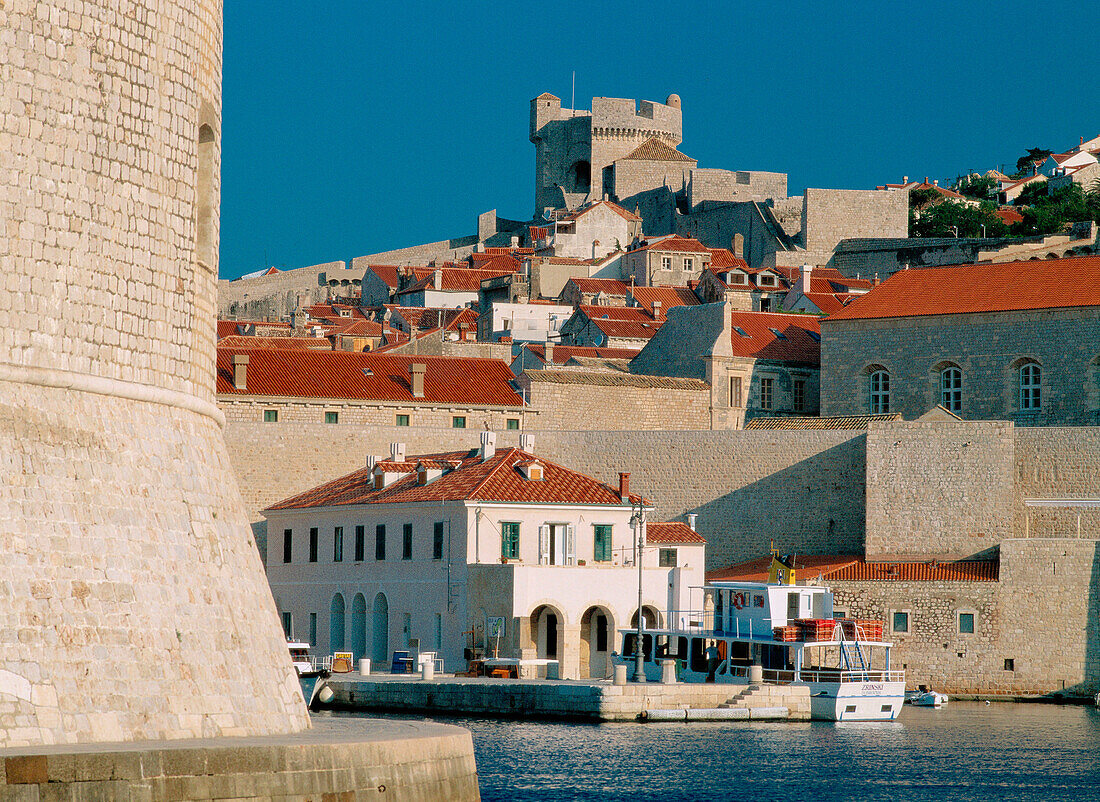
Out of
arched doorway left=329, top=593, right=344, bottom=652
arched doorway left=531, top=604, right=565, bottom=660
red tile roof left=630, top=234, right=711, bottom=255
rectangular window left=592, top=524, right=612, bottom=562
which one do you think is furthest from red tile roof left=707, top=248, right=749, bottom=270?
arched doorway left=531, top=604, right=565, bottom=660

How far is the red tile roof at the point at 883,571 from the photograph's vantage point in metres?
35.8

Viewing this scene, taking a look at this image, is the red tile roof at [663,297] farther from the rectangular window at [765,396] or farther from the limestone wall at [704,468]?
the limestone wall at [704,468]

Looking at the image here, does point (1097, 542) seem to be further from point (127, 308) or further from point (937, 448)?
point (127, 308)

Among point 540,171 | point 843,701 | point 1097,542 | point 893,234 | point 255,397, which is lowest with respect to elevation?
point 843,701

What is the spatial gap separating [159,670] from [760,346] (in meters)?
35.7

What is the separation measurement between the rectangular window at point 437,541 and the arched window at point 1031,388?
14626mm

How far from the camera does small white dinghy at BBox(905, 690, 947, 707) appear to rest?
34188 mm

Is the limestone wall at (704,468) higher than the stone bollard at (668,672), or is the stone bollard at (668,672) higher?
the limestone wall at (704,468)

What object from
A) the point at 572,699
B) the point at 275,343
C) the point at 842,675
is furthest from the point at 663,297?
the point at 572,699

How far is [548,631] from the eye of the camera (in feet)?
112

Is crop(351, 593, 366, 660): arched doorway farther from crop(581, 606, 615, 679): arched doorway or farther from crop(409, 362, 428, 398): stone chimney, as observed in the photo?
crop(409, 362, 428, 398): stone chimney

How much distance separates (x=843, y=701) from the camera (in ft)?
99.6

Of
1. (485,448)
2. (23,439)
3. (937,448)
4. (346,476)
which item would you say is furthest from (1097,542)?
(23,439)

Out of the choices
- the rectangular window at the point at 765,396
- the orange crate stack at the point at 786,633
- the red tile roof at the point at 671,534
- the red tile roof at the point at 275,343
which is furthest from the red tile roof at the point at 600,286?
the orange crate stack at the point at 786,633
